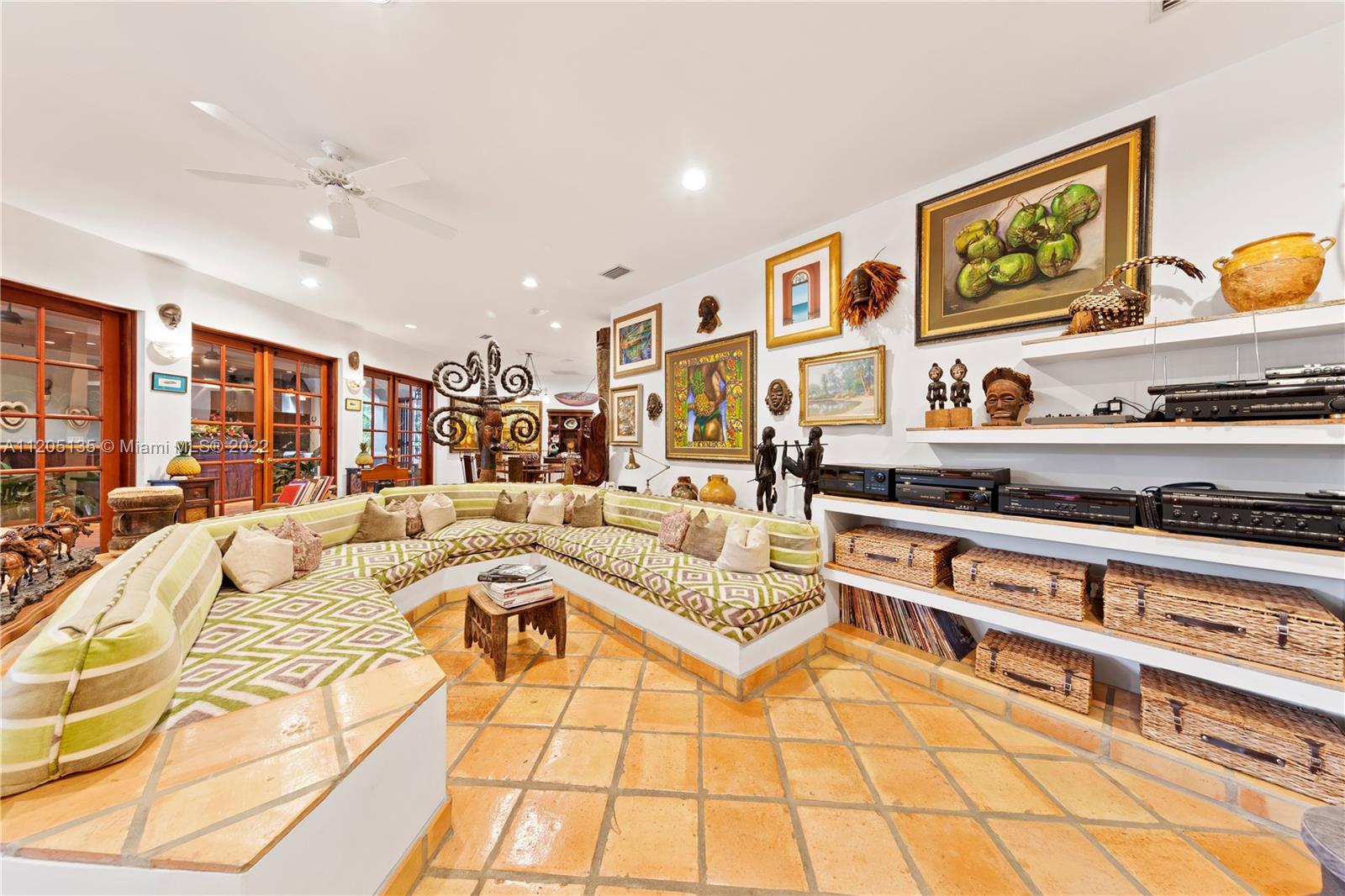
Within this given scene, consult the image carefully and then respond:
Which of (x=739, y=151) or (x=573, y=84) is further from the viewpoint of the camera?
(x=739, y=151)

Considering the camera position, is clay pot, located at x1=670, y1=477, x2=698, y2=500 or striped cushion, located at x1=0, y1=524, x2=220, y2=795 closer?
striped cushion, located at x1=0, y1=524, x2=220, y2=795

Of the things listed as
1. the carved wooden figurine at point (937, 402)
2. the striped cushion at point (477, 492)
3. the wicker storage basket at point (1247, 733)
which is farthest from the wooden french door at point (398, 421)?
the wicker storage basket at point (1247, 733)

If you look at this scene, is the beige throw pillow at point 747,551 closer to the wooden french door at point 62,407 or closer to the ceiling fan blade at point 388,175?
the ceiling fan blade at point 388,175

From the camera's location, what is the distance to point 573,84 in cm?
179

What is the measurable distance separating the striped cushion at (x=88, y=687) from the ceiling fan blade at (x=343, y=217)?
2.01 metres

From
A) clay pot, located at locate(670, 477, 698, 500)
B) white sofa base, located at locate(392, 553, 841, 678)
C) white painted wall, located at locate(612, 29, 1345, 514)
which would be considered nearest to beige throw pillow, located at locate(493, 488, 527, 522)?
white sofa base, located at locate(392, 553, 841, 678)

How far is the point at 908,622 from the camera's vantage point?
2.43m

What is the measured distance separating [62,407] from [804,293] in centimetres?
565

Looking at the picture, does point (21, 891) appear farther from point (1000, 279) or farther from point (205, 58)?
point (1000, 279)

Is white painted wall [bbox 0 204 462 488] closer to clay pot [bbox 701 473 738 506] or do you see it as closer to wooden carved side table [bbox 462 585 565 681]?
wooden carved side table [bbox 462 585 565 681]

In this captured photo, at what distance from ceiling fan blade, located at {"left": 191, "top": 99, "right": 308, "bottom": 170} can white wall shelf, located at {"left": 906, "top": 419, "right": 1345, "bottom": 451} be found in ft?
11.1

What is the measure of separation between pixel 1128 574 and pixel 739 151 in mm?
2642

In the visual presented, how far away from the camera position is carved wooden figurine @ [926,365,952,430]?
220 cm

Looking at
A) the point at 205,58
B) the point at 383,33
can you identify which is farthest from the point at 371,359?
the point at 383,33
